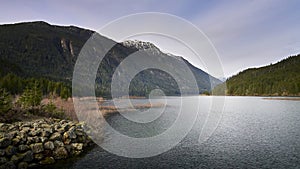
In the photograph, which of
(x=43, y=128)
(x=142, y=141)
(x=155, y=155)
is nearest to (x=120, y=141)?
(x=142, y=141)

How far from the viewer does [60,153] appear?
19.9 meters

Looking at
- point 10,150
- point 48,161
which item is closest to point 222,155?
point 48,161

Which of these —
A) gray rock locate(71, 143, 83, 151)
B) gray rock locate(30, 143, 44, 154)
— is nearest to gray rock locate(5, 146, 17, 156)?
gray rock locate(30, 143, 44, 154)

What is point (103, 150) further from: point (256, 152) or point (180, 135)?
point (256, 152)

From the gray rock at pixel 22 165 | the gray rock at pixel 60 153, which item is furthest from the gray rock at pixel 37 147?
the gray rock at pixel 22 165

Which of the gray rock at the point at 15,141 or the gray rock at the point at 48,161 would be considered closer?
the gray rock at the point at 48,161

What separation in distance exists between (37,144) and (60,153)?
6.91 feet

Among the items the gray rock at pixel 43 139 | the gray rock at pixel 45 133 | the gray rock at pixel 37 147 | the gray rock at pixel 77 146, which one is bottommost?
the gray rock at pixel 77 146

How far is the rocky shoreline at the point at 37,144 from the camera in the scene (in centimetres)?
1744

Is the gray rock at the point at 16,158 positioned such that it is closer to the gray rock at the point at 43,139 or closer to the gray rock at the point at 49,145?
the gray rock at the point at 49,145

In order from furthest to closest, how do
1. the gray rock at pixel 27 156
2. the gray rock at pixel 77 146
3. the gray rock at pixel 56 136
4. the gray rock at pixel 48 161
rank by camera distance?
1. the gray rock at pixel 77 146
2. the gray rock at pixel 56 136
3. the gray rock at pixel 48 161
4. the gray rock at pixel 27 156

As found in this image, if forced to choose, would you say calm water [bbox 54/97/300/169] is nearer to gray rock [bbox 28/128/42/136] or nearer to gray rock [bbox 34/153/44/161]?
gray rock [bbox 34/153/44/161]

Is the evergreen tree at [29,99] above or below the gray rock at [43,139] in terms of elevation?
above

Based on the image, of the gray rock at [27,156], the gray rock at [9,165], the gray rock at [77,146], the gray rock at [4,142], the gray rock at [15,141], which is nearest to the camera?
the gray rock at [9,165]
